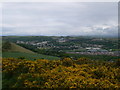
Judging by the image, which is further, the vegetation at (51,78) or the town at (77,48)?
the town at (77,48)

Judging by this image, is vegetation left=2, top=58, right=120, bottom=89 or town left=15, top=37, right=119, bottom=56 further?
town left=15, top=37, right=119, bottom=56

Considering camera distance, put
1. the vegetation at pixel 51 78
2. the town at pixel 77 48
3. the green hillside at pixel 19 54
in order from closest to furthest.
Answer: the vegetation at pixel 51 78 → the green hillside at pixel 19 54 → the town at pixel 77 48

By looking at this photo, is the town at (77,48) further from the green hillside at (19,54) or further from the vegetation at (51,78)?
the vegetation at (51,78)

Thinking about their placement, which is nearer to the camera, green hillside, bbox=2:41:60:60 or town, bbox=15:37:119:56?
green hillside, bbox=2:41:60:60

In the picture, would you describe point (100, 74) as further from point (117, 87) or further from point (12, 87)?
point (12, 87)

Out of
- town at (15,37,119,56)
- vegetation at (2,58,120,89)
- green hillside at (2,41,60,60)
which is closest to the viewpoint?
vegetation at (2,58,120,89)

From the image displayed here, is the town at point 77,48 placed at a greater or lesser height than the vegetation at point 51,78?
lesser

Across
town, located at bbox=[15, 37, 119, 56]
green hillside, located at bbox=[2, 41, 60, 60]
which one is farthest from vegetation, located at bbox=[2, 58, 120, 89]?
town, located at bbox=[15, 37, 119, 56]

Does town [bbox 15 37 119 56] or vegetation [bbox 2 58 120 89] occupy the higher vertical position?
vegetation [bbox 2 58 120 89]

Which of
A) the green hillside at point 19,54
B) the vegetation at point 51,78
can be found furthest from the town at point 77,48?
the vegetation at point 51,78

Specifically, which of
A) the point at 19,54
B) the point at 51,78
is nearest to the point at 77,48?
the point at 19,54

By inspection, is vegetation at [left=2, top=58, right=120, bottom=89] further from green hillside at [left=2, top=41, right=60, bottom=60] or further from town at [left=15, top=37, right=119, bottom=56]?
town at [left=15, top=37, right=119, bottom=56]

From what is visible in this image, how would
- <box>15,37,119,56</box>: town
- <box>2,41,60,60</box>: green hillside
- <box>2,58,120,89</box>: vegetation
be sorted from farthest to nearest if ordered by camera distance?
<box>15,37,119,56</box>: town → <box>2,41,60,60</box>: green hillside → <box>2,58,120,89</box>: vegetation
